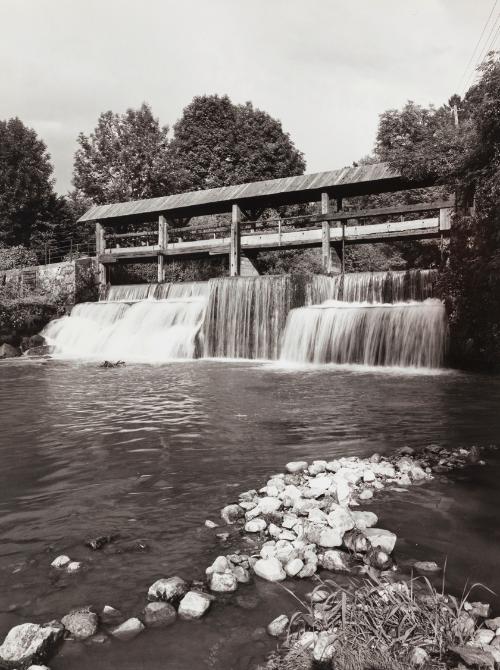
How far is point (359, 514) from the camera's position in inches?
157

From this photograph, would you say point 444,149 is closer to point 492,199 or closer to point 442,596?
point 492,199

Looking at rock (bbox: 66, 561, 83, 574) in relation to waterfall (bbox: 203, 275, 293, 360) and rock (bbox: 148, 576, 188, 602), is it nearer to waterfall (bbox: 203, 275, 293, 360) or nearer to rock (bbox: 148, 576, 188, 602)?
rock (bbox: 148, 576, 188, 602)

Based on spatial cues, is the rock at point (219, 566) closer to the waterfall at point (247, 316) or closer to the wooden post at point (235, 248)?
the waterfall at point (247, 316)

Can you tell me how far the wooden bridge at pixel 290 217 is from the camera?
2155 centimetres

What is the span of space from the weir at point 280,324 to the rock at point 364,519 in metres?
11.7

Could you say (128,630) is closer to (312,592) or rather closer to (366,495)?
(312,592)

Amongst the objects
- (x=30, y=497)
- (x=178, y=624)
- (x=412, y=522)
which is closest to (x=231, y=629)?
(x=178, y=624)

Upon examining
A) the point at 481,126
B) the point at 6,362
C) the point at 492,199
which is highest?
the point at 481,126

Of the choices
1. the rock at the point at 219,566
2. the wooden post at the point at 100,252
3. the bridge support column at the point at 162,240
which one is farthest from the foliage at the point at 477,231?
the wooden post at the point at 100,252

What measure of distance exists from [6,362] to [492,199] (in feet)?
57.0

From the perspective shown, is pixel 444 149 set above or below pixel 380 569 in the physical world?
above

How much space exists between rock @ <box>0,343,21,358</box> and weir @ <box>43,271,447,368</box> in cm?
172

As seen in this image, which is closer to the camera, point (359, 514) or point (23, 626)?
point (23, 626)

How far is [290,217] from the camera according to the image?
2638 centimetres
